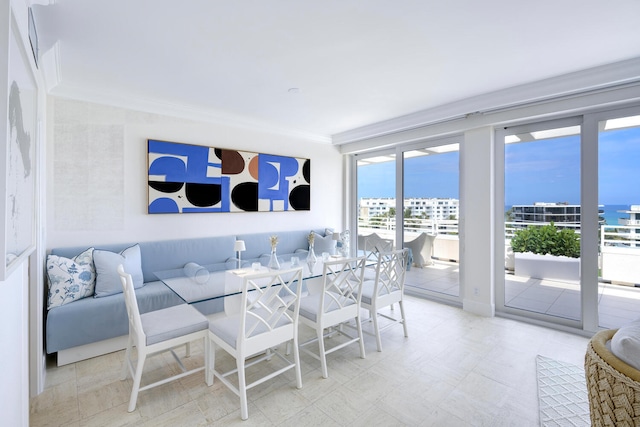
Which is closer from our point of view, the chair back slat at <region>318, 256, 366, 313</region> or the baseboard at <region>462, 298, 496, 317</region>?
the chair back slat at <region>318, 256, 366, 313</region>

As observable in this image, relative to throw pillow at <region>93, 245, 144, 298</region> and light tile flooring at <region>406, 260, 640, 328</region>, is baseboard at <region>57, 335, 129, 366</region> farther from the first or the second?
light tile flooring at <region>406, 260, 640, 328</region>

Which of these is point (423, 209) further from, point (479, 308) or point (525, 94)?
point (525, 94)

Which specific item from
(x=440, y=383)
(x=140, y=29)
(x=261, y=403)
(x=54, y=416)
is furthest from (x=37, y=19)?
(x=440, y=383)

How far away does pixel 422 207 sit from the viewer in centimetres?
451

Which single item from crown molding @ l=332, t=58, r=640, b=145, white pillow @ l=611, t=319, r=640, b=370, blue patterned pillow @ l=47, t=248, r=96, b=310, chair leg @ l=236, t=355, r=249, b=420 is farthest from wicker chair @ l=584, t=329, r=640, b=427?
blue patterned pillow @ l=47, t=248, r=96, b=310

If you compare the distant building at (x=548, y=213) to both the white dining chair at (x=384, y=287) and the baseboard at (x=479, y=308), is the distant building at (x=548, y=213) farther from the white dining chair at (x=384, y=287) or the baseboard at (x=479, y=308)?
the white dining chair at (x=384, y=287)

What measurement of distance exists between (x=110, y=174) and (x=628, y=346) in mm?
4222

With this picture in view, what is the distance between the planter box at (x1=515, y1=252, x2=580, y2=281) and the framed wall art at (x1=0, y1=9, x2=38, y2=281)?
436cm

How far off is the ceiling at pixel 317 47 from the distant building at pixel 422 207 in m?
1.43

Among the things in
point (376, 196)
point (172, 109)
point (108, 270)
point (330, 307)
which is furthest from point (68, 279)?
point (376, 196)

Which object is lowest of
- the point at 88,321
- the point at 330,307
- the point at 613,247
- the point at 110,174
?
the point at 88,321

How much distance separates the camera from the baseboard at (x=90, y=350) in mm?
2598

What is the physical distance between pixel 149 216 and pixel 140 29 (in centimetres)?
212

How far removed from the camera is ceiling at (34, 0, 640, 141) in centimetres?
192
